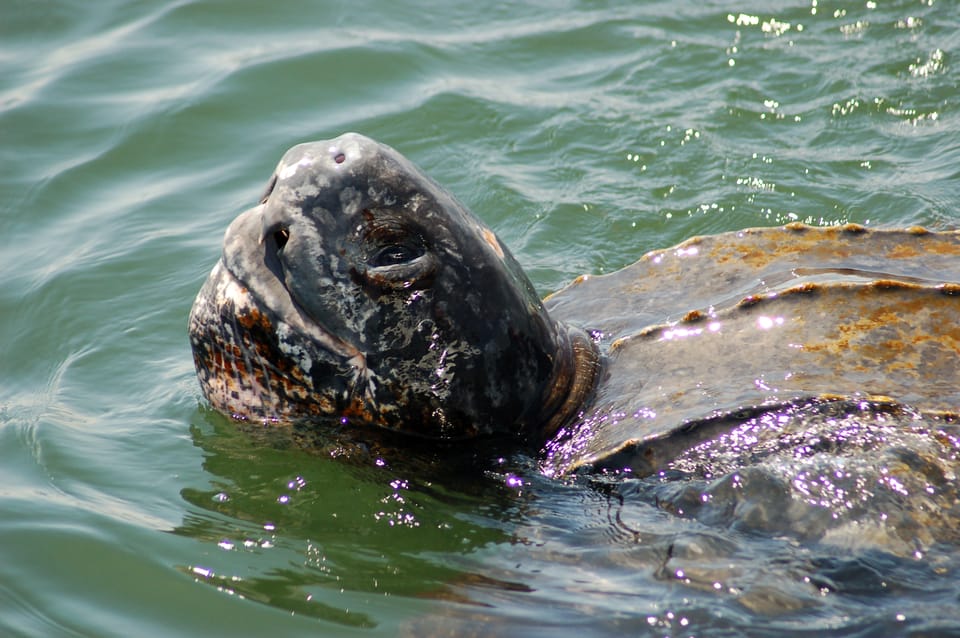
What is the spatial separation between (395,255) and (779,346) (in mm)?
1246

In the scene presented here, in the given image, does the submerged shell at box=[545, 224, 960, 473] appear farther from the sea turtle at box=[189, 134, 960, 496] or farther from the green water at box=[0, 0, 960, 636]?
the green water at box=[0, 0, 960, 636]

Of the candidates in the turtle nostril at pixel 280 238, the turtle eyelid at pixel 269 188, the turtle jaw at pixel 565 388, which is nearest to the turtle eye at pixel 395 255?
the turtle nostril at pixel 280 238

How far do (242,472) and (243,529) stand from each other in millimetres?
377

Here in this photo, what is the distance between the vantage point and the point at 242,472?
3701 mm

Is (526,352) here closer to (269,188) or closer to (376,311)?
(376,311)

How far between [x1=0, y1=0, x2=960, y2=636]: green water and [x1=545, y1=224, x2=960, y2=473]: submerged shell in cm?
29

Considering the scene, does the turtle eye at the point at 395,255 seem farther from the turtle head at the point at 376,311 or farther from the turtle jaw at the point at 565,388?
the turtle jaw at the point at 565,388

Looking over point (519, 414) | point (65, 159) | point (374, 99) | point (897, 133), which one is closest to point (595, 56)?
point (374, 99)

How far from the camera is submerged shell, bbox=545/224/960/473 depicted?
313 cm

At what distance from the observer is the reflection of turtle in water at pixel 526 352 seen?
3.09m

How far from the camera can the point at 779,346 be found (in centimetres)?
334

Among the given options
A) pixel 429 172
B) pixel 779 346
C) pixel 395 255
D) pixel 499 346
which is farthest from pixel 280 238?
pixel 429 172

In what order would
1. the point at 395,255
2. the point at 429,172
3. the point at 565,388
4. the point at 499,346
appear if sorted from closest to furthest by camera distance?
the point at 395,255 < the point at 499,346 < the point at 565,388 < the point at 429,172


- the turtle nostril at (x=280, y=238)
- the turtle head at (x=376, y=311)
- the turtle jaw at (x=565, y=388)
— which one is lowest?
the turtle jaw at (x=565, y=388)
